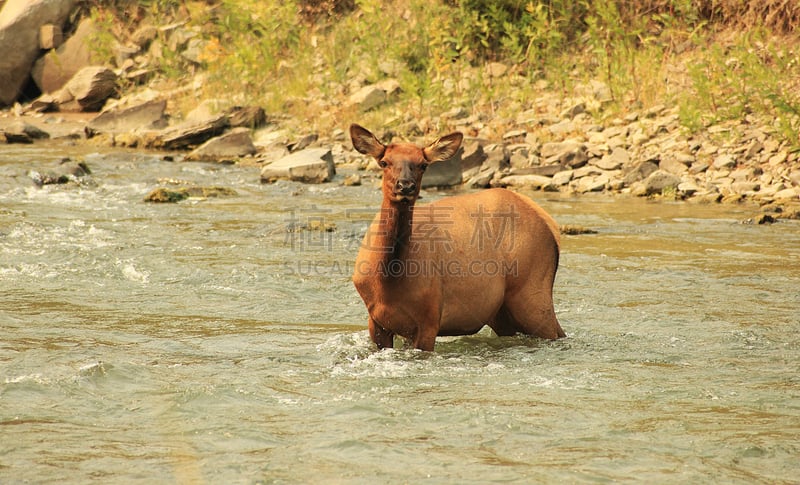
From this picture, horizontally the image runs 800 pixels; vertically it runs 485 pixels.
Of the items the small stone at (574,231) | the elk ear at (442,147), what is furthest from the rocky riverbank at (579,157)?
the elk ear at (442,147)

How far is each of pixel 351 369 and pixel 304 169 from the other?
1054 cm

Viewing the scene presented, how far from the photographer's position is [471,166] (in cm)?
1691

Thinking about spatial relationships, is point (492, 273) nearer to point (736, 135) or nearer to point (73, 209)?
point (73, 209)

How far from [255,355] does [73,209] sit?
766 centimetres

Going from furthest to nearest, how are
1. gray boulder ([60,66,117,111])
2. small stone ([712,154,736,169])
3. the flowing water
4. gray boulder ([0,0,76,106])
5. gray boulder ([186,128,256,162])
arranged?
gray boulder ([0,0,76,106]), gray boulder ([60,66,117,111]), gray boulder ([186,128,256,162]), small stone ([712,154,736,169]), the flowing water

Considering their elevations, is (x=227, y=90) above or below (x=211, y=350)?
above

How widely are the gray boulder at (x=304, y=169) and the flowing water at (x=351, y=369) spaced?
4270mm

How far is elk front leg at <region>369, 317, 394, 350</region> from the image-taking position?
684 centimetres

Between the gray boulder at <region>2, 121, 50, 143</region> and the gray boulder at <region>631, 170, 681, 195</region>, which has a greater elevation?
the gray boulder at <region>2, 121, 50, 143</region>

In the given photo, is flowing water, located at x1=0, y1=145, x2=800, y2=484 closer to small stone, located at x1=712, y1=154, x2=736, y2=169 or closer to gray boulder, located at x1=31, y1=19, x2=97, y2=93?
small stone, located at x1=712, y1=154, x2=736, y2=169

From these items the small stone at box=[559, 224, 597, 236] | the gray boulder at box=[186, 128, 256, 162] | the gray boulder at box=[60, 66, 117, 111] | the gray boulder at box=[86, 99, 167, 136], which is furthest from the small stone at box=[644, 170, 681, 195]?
the gray boulder at box=[60, 66, 117, 111]

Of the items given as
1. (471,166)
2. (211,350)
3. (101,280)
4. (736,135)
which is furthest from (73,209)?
(736,135)

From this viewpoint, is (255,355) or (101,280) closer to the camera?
(255,355)

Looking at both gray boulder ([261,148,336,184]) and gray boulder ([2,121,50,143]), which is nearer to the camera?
gray boulder ([261,148,336,184])
